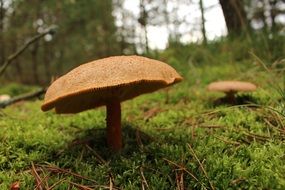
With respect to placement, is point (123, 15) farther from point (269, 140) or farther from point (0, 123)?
point (269, 140)

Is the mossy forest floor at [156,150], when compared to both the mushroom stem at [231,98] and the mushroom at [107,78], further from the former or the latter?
the mushroom at [107,78]

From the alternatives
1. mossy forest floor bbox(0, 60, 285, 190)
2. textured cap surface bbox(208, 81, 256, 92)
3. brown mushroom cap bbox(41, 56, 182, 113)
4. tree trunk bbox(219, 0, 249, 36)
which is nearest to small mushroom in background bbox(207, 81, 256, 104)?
textured cap surface bbox(208, 81, 256, 92)

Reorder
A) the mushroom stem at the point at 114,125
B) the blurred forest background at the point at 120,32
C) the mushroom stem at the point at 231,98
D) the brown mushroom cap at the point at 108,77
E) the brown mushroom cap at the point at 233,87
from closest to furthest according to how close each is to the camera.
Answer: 1. the brown mushroom cap at the point at 108,77
2. the mushroom stem at the point at 114,125
3. the brown mushroom cap at the point at 233,87
4. the mushroom stem at the point at 231,98
5. the blurred forest background at the point at 120,32

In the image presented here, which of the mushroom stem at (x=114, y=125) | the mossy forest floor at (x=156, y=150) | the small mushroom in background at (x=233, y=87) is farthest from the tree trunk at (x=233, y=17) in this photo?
the mushroom stem at (x=114, y=125)

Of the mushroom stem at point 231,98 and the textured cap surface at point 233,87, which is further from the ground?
the textured cap surface at point 233,87

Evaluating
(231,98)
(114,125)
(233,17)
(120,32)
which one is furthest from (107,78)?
(120,32)

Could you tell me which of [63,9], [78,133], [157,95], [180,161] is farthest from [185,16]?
[63,9]

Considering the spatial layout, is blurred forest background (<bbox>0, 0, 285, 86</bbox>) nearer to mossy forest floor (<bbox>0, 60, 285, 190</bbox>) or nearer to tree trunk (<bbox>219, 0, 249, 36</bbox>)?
tree trunk (<bbox>219, 0, 249, 36</bbox>)
